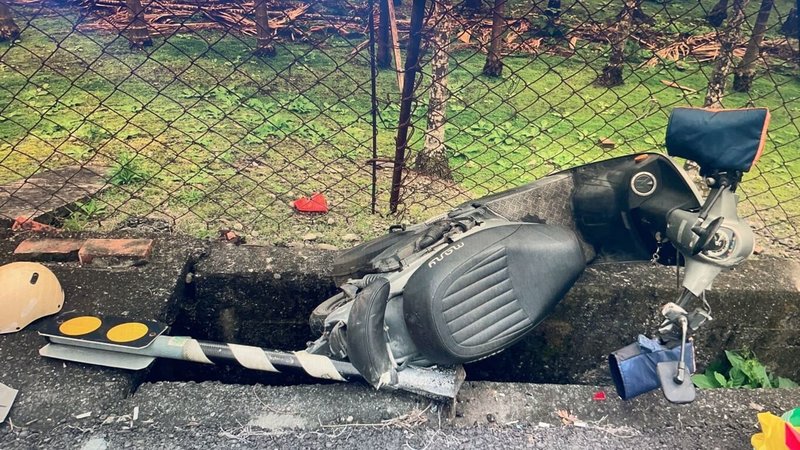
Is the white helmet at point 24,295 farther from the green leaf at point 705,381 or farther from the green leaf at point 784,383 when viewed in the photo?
the green leaf at point 784,383

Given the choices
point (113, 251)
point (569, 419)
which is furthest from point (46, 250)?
point (569, 419)

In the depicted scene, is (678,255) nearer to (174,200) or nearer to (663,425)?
(663,425)

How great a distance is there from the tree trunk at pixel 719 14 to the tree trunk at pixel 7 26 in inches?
259

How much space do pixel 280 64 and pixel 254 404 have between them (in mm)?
3947

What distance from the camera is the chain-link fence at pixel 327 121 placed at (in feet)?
9.04

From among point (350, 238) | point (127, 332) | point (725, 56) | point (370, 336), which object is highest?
point (725, 56)

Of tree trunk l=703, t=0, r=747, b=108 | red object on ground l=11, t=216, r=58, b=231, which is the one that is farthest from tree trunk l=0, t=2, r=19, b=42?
tree trunk l=703, t=0, r=747, b=108

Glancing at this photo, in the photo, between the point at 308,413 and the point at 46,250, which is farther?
the point at 46,250

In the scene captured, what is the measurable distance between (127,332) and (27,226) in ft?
2.92

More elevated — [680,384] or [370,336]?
[370,336]

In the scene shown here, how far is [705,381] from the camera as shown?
2.17m

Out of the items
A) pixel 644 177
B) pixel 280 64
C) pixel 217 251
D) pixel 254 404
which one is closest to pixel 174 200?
pixel 217 251

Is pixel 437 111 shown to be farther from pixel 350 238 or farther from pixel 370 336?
pixel 370 336

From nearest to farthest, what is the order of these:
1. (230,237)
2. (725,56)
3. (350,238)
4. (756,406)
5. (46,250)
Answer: (756,406), (46,250), (230,237), (350,238), (725,56)
